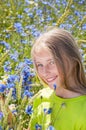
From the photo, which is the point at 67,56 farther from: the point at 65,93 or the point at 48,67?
the point at 65,93

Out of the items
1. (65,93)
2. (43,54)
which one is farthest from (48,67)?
(65,93)

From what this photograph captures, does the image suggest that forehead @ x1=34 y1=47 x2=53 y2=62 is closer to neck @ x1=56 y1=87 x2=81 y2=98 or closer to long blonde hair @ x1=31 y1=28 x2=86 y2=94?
long blonde hair @ x1=31 y1=28 x2=86 y2=94

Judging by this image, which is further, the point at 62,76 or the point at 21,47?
the point at 21,47

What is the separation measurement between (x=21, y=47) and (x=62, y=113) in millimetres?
1827

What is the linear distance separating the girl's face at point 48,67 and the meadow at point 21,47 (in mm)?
123

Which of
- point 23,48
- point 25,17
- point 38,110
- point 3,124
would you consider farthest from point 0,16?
point 3,124

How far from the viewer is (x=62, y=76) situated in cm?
243

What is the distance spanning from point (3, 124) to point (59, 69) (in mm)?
429

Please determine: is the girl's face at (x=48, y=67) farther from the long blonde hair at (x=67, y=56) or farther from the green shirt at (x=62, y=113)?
the green shirt at (x=62, y=113)

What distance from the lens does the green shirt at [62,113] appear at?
96.7 inches

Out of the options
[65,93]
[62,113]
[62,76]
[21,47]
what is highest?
[62,76]

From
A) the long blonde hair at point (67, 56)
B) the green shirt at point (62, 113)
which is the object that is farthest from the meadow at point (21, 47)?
the long blonde hair at point (67, 56)

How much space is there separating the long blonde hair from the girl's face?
27 millimetres

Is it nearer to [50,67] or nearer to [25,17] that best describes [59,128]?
[50,67]
